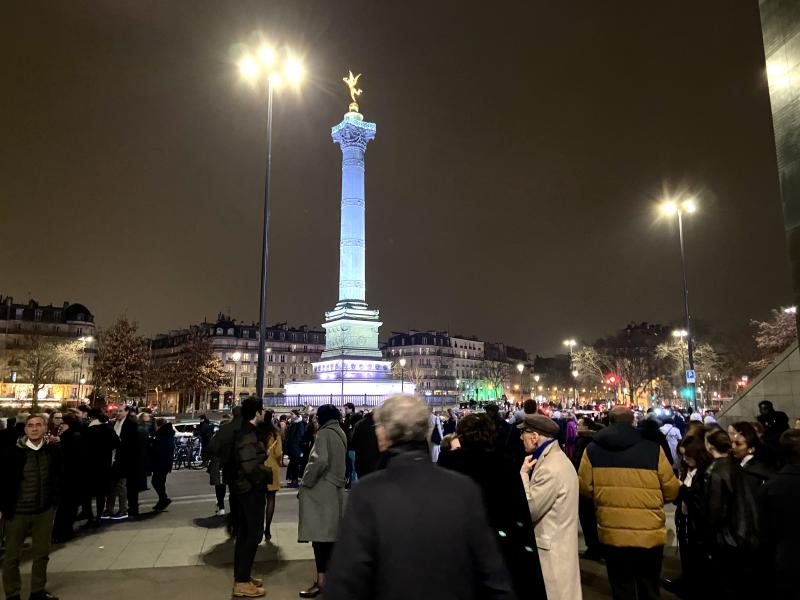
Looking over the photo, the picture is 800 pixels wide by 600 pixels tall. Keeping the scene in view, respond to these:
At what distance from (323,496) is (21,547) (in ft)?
11.8

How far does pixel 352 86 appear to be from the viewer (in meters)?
48.8

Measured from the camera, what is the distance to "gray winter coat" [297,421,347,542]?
6.82m

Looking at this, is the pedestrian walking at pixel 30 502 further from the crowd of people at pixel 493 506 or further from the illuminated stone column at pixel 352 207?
the illuminated stone column at pixel 352 207

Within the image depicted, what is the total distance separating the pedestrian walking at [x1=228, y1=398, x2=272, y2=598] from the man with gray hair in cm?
477

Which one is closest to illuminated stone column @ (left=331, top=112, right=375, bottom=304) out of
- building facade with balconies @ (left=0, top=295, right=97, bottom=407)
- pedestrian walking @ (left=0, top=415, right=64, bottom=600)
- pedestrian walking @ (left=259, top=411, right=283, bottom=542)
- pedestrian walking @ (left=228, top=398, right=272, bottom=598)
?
pedestrian walking @ (left=259, top=411, right=283, bottom=542)

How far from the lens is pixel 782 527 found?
15.0 ft

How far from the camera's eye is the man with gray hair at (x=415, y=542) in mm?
2543

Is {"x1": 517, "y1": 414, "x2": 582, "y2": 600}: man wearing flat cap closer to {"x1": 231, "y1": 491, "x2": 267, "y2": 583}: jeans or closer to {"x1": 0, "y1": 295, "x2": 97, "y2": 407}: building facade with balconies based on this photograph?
{"x1": 231, "y1": 491, "x2": 267, "y2": 583}: jeans

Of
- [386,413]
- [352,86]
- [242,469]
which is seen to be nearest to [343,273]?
[352,86]

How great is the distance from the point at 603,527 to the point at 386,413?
3.47 m

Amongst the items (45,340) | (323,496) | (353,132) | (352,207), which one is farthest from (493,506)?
(45,340)

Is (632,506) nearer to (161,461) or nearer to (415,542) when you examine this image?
(415,542)

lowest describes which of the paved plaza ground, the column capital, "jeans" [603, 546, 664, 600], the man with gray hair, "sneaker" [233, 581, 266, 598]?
the paved plaza ground

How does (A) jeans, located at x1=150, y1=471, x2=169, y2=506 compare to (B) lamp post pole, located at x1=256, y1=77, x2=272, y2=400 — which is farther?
(B) lamp post pole, located at x1=256, y1=77, x2=272, y2=400
